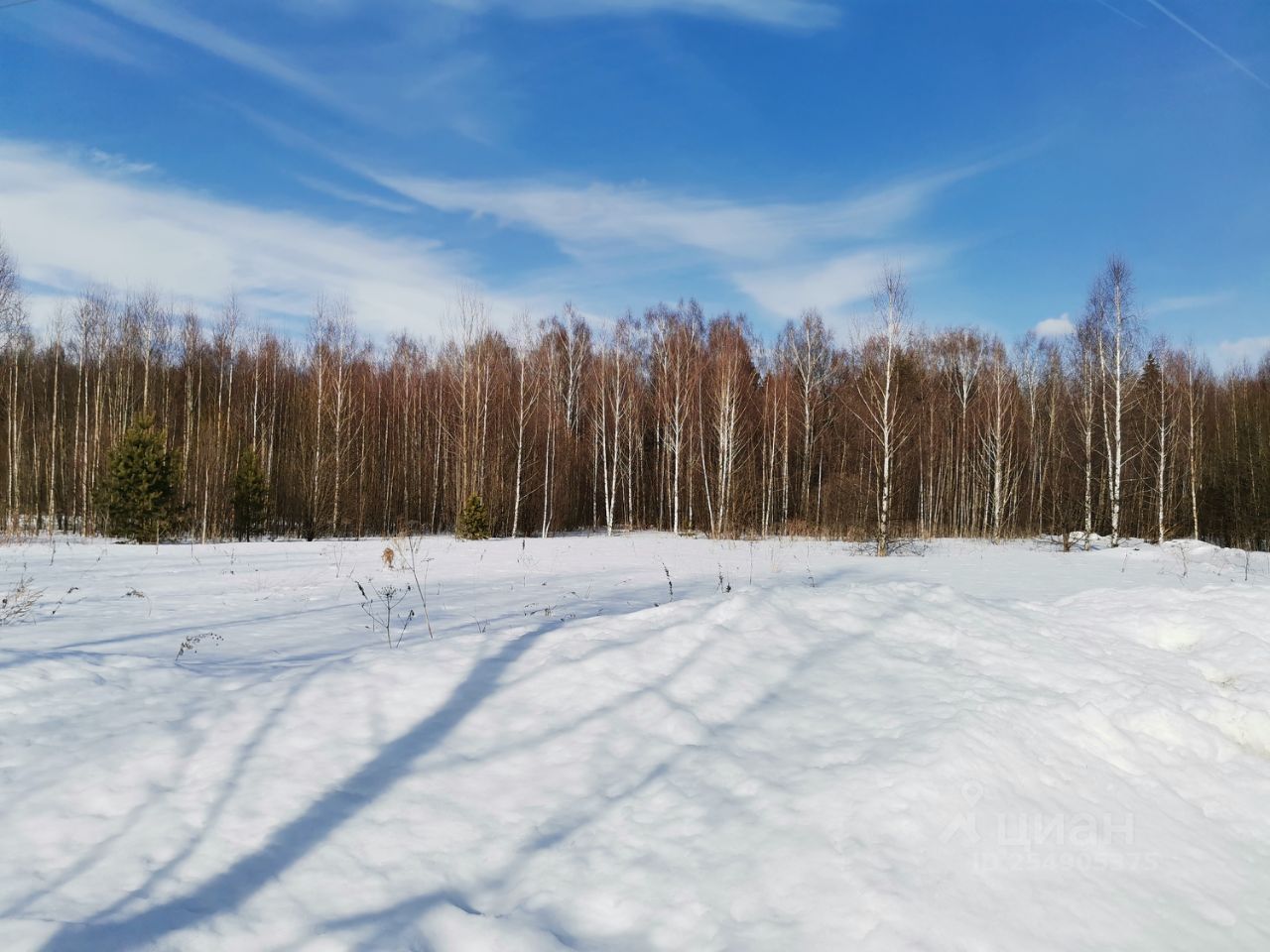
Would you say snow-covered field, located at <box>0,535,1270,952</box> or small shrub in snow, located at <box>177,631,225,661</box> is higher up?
small shrub in snow, located at <box>177,631,225,661</box>

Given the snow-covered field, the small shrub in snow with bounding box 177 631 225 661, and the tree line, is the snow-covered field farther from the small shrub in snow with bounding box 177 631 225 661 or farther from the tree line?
the tree line

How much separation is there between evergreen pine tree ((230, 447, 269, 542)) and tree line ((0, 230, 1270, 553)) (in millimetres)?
133

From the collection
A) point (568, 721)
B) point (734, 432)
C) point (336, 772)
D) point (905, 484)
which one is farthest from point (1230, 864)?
point (905, 484)

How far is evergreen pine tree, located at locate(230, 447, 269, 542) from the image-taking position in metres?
24.2

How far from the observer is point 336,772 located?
3154 mm

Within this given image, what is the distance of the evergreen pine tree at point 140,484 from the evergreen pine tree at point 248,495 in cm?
283

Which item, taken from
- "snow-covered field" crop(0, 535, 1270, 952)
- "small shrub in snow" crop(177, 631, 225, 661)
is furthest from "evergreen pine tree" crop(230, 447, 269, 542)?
"small shrub in snow" crop(177, 631, 225, 661)

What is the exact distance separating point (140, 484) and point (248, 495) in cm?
373

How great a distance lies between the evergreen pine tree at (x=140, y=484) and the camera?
20734 millimetres

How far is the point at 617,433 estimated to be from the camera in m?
31.1

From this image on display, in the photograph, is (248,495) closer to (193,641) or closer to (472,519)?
(472,519)

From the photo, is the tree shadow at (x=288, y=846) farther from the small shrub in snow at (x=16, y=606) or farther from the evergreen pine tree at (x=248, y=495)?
the evergreen pine tree at (x=248, y=495)

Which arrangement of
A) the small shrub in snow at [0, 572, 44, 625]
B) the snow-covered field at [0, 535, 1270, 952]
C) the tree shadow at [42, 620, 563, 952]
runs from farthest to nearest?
1. the small shrub in snow at [0, 572, 44, 625]
2. the snow-covered field at [0, 535, 1270, 952]
3. the tree shadow at [42, 620, 563, 952]

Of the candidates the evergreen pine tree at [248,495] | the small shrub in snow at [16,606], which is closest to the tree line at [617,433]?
the evergreen pine tree at [248,495]
